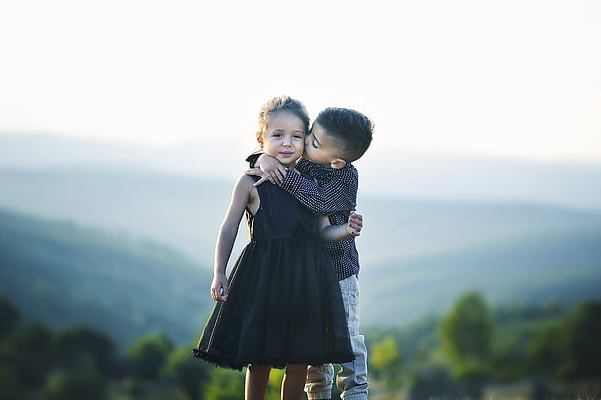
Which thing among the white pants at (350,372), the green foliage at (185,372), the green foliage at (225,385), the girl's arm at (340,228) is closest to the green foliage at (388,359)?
the green foliage at (225,385)

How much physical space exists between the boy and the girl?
0.17 feet

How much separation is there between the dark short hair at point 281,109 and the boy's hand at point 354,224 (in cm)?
37

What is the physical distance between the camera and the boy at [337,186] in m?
2.64

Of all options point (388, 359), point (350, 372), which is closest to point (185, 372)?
point (388, 359)

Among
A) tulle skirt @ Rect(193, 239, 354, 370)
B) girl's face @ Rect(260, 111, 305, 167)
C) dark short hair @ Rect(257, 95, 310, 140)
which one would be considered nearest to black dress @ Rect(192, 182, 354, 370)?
tulle skirt @ Rect(193, 239, 354, 370)

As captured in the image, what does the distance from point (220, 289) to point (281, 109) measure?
678mm

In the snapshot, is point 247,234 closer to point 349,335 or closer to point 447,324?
point 349,335

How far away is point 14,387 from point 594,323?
351 inches

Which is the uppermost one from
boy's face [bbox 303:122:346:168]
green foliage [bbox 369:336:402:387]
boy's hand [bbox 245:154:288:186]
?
boy's face [bbox 303:122:346:168]

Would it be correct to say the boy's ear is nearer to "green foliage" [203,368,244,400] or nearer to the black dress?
the black dress

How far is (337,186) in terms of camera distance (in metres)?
2.74

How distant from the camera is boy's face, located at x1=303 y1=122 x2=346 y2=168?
2.67 meters

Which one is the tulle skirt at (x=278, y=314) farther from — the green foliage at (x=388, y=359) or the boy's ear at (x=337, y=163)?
the green foliage at (x=388, y=359)

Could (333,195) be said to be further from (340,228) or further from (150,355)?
(150,355)
